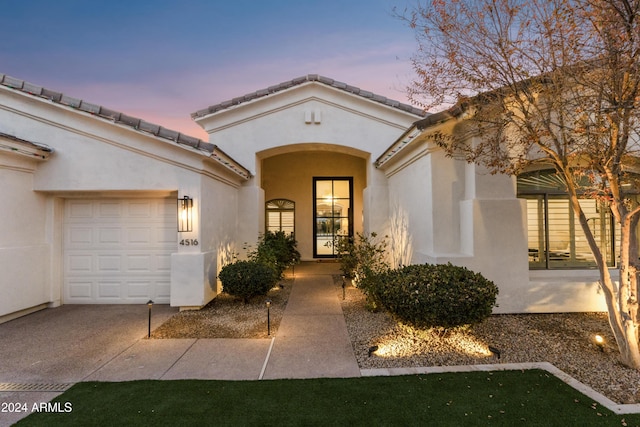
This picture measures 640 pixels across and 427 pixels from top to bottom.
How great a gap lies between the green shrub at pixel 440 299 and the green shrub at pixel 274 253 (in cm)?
515

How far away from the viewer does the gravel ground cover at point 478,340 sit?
4.33 metres

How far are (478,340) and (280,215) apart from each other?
12926 millimetres

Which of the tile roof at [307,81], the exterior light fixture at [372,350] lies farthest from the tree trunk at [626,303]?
the tile roof at [307,81]

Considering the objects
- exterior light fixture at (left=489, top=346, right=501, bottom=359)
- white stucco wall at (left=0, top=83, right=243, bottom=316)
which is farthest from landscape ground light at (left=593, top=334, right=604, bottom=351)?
white stucco wall at (left=0, top=83, right=243, bottom=316)

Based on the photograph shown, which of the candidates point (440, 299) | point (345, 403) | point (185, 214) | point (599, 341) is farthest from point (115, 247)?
point (599, 341)

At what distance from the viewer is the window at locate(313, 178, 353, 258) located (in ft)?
56.2

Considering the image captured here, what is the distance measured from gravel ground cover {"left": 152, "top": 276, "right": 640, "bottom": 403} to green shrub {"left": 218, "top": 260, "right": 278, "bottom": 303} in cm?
55

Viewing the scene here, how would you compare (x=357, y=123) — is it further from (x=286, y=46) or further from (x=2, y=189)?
(x=2, y=189)

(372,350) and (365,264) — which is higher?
(365,264)

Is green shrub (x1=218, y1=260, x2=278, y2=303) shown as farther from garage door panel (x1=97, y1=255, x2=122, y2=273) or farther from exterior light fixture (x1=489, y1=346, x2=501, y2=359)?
exterior light fixture (x1=489, y1=346, x2=501, y2=359)

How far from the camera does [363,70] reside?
1031 centimetres

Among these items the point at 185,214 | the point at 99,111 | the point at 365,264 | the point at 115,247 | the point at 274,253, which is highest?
the point at 99,111

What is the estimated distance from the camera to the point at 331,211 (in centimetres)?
1719

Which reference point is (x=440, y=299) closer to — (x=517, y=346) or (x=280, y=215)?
(x=517, y=346)
